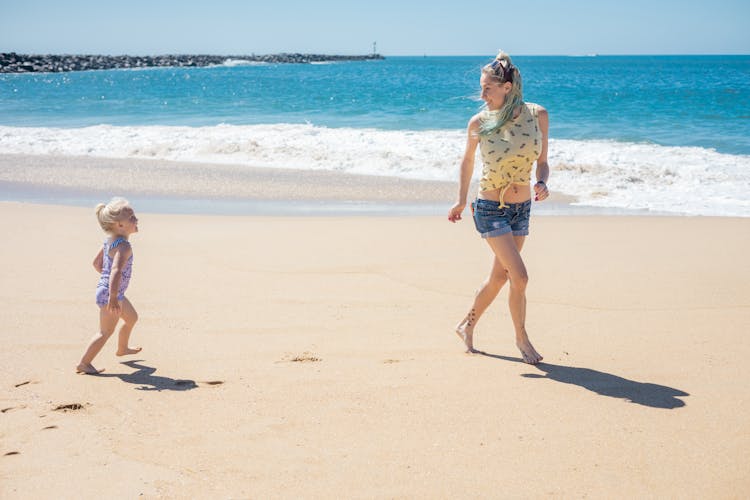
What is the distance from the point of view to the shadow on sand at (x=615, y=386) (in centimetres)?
379

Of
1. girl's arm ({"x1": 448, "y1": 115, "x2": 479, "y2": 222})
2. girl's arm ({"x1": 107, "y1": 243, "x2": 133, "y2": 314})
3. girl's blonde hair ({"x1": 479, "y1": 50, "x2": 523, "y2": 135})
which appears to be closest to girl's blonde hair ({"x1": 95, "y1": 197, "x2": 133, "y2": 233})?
girl's arm ({"x1": 107, "y1": 243, "x2": 133, "y2": 314})

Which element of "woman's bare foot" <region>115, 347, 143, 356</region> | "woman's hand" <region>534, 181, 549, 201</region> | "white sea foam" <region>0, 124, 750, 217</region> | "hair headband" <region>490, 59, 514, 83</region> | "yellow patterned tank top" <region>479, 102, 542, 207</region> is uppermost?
"hair headband" <region>490, 59, 514, 83</region>

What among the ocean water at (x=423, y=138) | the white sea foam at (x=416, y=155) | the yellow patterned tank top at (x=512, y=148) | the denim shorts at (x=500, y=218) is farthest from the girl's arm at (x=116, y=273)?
the white sea foam at (x=416, y=155)

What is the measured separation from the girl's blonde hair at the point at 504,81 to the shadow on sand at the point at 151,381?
89.5 inches

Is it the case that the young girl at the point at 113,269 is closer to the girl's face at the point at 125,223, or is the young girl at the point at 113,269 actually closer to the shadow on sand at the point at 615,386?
the girl's face at the point at 125,223

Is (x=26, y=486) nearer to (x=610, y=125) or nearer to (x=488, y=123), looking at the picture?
(x=488, y=123)

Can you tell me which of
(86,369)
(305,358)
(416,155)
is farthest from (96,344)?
(416,155)

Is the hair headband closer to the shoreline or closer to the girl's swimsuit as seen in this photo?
the girl's swimsuit

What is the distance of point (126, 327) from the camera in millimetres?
4277

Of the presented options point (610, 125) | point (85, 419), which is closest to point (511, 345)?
point (85, 419)

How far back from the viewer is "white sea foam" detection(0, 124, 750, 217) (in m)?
11.8

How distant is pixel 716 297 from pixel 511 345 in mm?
2101

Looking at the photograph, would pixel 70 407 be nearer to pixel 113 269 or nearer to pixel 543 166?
pixel 113 269

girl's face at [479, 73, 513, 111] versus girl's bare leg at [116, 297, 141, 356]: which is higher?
girl's face at [479, 73, 513, 111]
